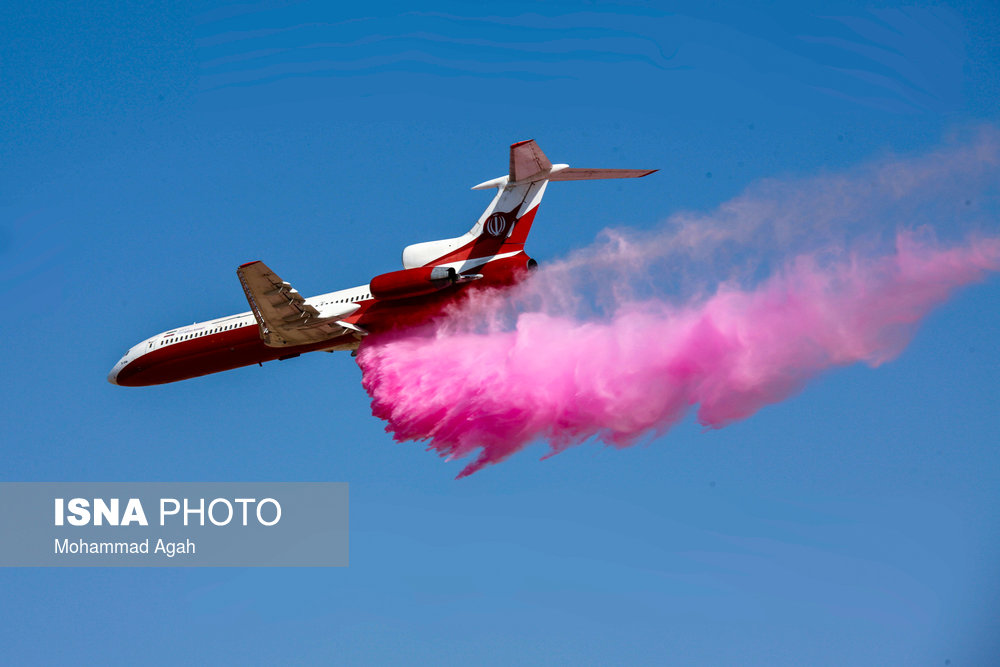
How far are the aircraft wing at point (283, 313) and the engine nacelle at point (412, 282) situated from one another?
58.2 inches

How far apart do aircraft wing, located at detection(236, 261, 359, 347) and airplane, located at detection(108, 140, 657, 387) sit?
0.03 metres

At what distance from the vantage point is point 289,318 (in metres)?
30.2

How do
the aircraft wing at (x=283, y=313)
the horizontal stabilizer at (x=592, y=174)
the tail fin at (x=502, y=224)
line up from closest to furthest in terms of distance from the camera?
the horizontal stabilizer at (x=592, y=174), the aircraft wing at (x=283, y=313), the tail fin at (x=502, y=224)

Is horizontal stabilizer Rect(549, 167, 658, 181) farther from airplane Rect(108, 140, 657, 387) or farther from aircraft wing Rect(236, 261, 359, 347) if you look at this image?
aircraft wing Rect(236, 261, 359, 347)

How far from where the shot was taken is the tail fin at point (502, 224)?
95.3ft

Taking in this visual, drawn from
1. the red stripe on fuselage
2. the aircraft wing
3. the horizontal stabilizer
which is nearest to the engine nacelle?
the red stripe on fuselage

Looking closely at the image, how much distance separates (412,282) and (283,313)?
3.87 metres

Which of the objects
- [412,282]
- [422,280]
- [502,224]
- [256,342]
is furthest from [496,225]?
[256,342]

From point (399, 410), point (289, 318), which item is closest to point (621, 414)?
point (399, 410)

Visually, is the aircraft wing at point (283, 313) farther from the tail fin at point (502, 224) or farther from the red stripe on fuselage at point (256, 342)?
the tail fin at point (502, 224)

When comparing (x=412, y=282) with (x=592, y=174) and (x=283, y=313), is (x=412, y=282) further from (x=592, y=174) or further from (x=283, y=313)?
(x=592, y=174)

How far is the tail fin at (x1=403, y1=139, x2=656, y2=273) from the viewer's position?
29.1 meters

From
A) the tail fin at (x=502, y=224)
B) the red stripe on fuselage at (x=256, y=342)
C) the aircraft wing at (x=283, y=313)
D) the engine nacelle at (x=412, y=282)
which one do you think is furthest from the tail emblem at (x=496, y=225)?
the aircraft wing at (x=283, y=313)

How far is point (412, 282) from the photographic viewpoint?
2903cm
